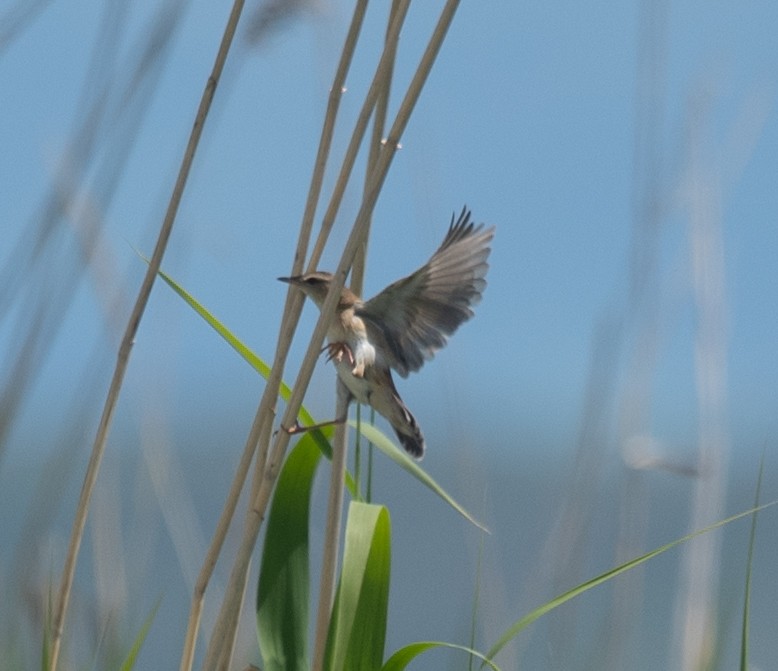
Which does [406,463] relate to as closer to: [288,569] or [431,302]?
[288,569]

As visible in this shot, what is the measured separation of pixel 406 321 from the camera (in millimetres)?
1499

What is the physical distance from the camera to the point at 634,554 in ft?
6.20

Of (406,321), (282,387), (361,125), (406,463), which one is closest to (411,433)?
(406,321)

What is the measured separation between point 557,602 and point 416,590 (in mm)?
3461

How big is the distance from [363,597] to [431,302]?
0.45m

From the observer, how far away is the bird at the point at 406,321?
1418mm

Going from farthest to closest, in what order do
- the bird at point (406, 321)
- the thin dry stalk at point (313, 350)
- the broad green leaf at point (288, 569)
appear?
the bird at point (406, 321), the broad green leaf at point (288, 569), the thin dry stalk at point (313, 350)

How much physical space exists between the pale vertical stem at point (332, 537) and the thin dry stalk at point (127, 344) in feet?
0.92

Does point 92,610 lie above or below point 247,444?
below

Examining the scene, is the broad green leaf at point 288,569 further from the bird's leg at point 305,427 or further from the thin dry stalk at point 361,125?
the thin dry stalk at point 361,125

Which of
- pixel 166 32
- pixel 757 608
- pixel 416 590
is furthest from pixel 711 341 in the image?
pixel 416 590

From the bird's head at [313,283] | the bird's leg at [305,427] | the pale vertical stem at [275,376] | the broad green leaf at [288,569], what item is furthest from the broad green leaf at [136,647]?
the bird's head at [313,283]

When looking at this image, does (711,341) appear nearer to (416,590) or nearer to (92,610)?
(92,610)

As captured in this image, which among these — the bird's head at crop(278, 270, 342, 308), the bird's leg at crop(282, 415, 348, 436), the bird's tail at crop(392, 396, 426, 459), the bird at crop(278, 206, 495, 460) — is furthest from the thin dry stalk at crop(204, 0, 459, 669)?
the bird's tail at crop(392, 396, 426, 459)
